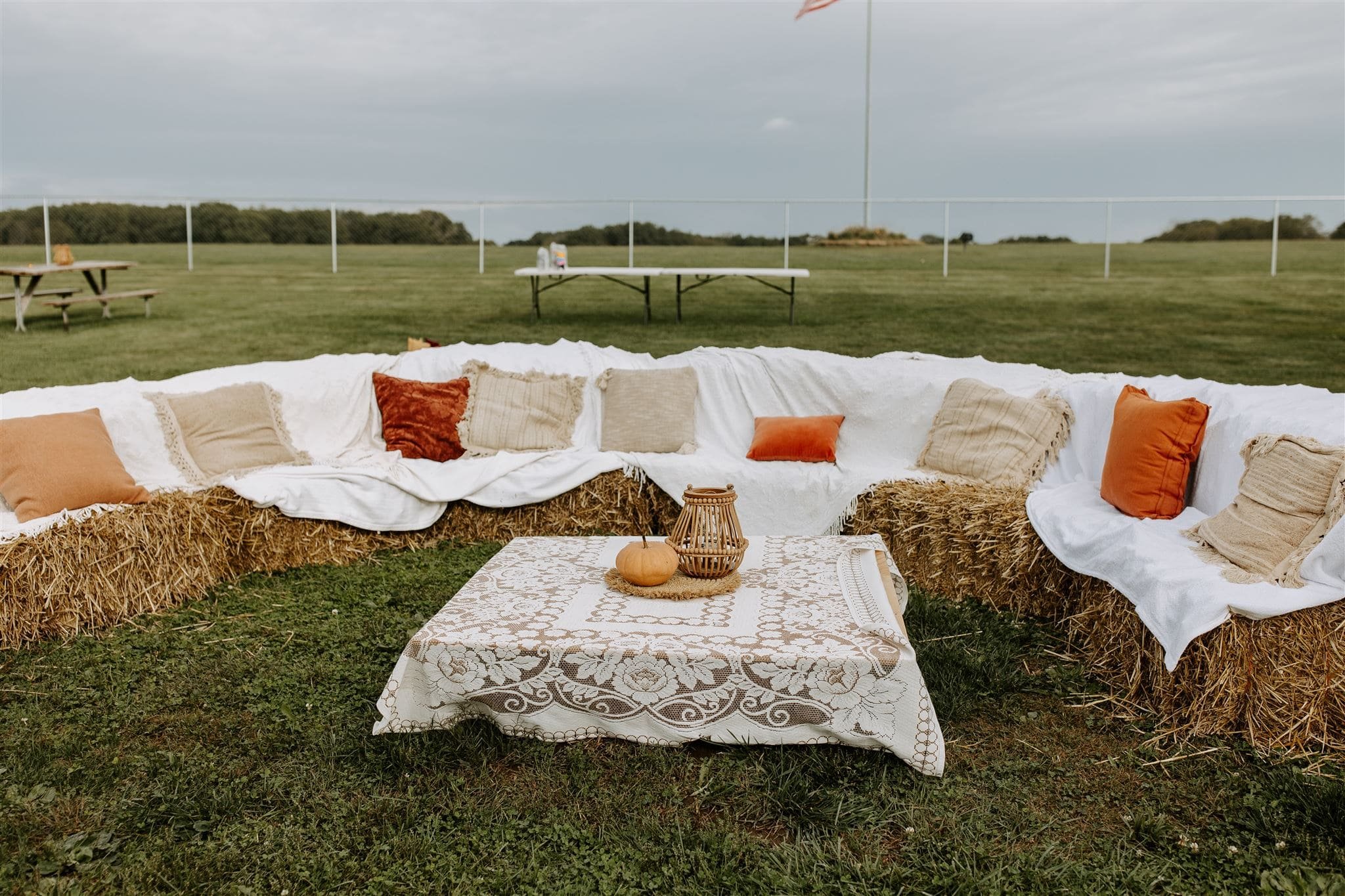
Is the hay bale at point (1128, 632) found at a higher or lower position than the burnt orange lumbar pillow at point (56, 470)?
lower

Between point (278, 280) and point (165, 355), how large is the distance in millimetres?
4006

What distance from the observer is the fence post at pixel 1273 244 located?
13.0 metres

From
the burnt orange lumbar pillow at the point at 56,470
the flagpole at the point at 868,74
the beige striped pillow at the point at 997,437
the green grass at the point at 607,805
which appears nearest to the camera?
the green grass at the point at 607,805

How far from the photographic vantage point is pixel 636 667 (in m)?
2.81

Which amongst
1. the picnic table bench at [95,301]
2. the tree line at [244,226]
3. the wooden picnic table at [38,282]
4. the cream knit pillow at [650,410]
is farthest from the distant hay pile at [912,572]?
the tree line at [244,226]

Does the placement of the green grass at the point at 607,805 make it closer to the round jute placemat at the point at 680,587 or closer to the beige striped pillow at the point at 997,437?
the round jute placemat at the point at 680,587

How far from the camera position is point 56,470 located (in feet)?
14.2

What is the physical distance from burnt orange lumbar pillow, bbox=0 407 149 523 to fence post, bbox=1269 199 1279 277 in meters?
13.5

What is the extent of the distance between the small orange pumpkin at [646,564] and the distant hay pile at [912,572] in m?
1.57

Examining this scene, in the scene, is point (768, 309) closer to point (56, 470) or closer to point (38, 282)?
point (38, 282)

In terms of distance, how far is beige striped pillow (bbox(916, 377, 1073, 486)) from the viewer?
189 inches

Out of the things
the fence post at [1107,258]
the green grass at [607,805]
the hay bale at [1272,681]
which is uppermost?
the fence post at [1107,258]

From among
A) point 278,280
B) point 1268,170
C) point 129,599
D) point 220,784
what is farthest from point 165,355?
point 1268,170

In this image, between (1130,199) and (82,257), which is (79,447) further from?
(1130,199)
